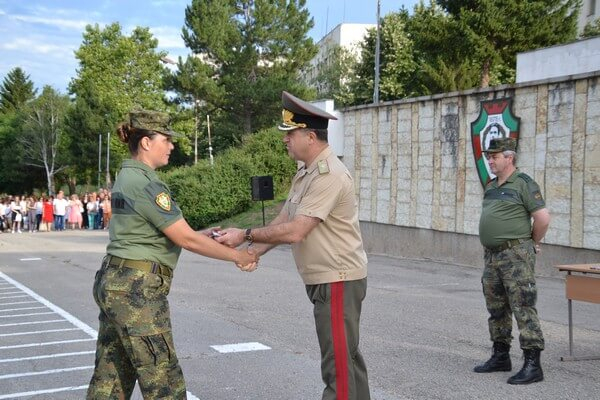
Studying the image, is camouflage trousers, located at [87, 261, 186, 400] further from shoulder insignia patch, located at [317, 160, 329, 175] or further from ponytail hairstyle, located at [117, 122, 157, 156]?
shoulder insignia patch, located at [317, 160, 329, 175]

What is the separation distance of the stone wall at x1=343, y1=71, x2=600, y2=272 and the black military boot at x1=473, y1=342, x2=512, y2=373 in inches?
264

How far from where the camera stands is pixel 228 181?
1048 inches

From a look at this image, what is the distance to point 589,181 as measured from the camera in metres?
11.7

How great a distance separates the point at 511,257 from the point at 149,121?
11.3 ft

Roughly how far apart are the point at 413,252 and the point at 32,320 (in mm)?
9890

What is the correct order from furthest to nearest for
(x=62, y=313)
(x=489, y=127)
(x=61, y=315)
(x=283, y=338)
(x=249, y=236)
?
(x=489, y=127), (x=62, y=313), (x=61, y=315), (x=283, y=338), (x=249, y=236)

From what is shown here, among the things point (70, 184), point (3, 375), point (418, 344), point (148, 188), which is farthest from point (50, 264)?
point (70, 184)

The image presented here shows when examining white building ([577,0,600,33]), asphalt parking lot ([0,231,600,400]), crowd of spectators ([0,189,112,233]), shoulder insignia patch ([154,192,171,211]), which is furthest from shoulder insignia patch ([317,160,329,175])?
white building ([577,0,600,33])

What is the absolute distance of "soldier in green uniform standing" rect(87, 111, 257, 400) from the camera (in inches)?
136

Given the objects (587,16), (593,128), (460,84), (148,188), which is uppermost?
(587,16)

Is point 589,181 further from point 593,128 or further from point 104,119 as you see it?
point 104,119

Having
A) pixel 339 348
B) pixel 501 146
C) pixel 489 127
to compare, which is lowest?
pixel 339 348

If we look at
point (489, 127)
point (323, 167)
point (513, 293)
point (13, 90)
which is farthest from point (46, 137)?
point (323, 167)

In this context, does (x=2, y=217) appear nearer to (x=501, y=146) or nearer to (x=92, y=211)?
(x=92, y=211)
